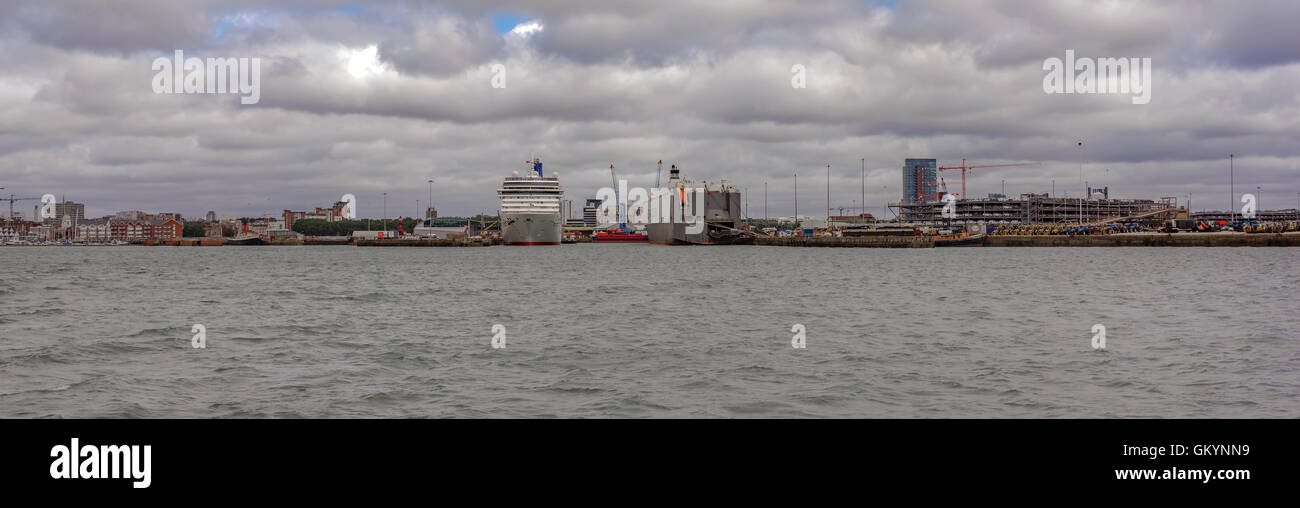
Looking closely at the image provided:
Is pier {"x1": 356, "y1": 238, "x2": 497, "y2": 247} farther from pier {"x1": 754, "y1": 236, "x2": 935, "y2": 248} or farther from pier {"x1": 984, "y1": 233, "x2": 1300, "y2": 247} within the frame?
pier {"x1": 984, "y1": 233, "x2": 1300, "y2": 247}

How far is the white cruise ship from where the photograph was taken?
166250mm

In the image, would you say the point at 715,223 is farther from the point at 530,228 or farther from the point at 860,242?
the point at 530,228

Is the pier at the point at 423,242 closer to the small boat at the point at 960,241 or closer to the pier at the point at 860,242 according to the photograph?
the pier at the point at 860,242

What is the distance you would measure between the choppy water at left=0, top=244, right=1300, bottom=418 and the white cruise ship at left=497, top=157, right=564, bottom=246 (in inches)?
4790

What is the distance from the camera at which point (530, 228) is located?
550ft

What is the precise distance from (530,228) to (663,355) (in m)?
147

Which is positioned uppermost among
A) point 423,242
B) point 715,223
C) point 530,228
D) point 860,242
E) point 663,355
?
point 715,223

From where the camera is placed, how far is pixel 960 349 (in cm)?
2302

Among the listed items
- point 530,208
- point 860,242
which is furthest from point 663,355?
point 530,208

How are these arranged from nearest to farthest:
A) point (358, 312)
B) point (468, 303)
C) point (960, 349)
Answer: point (960, 349) < point (358, 312) < point (468, 303)

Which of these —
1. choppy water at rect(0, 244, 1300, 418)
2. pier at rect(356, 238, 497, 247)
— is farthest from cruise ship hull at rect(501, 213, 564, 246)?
choppy water at rect(0, 244, 1300, 418)

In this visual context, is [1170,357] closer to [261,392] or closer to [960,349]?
[960,349]
